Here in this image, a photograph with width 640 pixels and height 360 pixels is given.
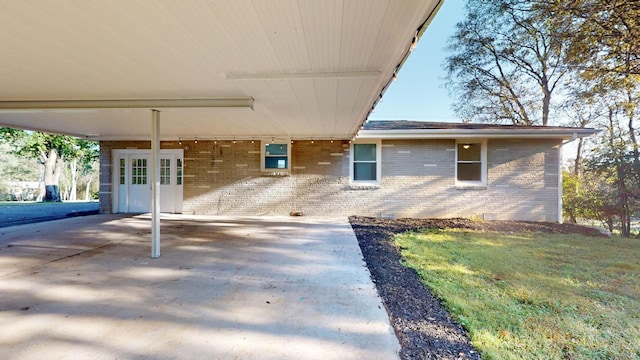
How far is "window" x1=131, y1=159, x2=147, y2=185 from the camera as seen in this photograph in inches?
370

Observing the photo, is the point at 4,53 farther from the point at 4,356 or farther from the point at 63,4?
the point at 4,356

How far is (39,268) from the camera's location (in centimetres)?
380

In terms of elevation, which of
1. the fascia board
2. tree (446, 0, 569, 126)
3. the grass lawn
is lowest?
the grass lawn

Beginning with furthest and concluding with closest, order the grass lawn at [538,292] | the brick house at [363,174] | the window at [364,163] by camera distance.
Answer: the window at [364,163]
the brick house at [363,174]
the grass lawn at [538,292]

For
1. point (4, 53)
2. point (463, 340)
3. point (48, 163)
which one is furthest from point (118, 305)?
point (48, 163)

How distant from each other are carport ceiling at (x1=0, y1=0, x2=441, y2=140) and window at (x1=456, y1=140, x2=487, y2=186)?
496 cm

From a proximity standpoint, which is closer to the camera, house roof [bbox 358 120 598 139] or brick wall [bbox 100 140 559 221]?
house roof [bbox 358 120 598 139]

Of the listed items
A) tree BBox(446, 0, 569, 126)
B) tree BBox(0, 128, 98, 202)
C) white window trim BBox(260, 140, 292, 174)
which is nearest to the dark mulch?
white window trim BBox(260, 140, 292, 174)

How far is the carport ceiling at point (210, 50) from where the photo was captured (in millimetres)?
2088

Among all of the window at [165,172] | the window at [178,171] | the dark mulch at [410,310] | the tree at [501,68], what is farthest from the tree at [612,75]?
the window at [165,172]

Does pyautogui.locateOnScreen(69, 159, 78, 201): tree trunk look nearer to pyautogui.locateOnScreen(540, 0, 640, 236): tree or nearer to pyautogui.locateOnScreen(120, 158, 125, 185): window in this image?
pyautogui.locateOnScreen(120, 158, 125, 185): window

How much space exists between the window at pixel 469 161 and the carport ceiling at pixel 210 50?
4961 millimetres

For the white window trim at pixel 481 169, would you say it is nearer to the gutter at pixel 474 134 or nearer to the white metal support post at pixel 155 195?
the gutter at pixel 474 134

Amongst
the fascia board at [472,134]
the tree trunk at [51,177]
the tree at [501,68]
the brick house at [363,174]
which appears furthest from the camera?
the tree trunk at [51,177]
